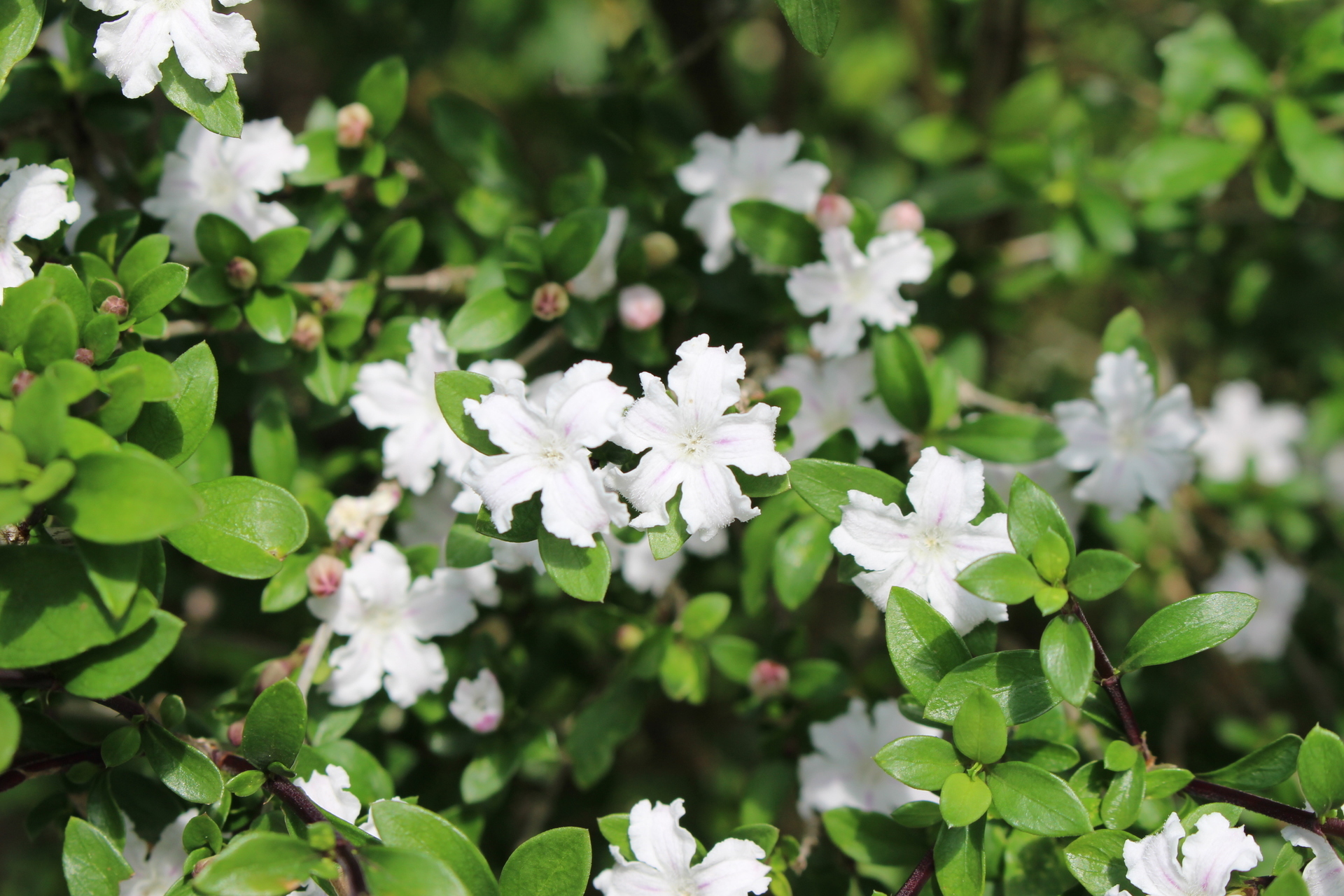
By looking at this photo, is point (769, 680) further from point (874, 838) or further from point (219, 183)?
point (219, 183)

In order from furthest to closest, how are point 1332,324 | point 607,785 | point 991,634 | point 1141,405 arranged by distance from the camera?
point 1332,324 < point 607,785 < point 1141,405 < point 991,634

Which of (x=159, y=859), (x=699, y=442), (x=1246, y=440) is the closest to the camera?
(x=699, y=442)

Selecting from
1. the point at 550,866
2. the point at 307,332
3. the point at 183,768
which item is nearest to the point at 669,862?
the point at 550,866

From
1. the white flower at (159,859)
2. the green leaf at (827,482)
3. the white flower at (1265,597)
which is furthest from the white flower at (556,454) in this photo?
the white flower at (1265,597)

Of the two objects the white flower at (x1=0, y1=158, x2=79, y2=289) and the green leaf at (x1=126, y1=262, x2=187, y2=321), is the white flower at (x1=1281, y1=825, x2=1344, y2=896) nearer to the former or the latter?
the green leaf at (x1=126, y1=262, x2=187, y2=321)

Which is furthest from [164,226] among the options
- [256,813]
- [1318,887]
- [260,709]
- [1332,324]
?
[1332,324]

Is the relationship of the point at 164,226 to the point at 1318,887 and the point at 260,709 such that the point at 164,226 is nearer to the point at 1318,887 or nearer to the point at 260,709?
the point at 260,709
